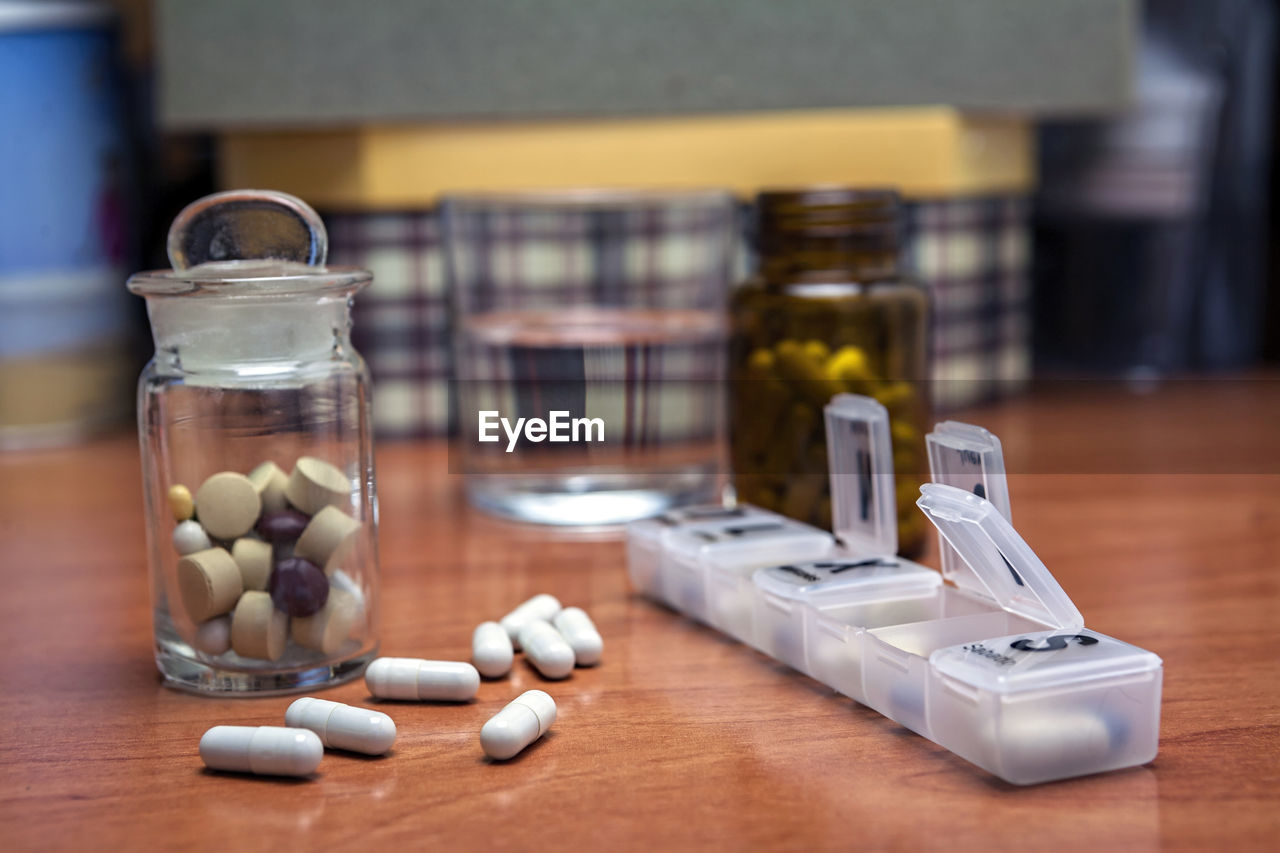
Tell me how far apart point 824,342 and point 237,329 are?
0.32 metres

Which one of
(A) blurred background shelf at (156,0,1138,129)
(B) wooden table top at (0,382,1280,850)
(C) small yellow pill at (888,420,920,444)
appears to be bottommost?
(B) wooden table top at (0,382,1280,850)

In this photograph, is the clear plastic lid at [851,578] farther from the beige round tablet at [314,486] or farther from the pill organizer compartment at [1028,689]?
the beige round tablet at [314,486]

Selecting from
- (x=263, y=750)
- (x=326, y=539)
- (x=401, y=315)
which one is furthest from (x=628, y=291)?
(x=263, y=750)

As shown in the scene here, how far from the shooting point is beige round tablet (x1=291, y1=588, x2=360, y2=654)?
0.57 m

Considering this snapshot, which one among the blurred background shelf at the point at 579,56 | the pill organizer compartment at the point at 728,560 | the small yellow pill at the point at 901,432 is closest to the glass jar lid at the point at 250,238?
the pill organizer compartment at the point at 728,560

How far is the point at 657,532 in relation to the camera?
0.69m

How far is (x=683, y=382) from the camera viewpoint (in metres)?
0.86

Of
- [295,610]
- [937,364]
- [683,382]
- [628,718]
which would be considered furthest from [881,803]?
[937,364]

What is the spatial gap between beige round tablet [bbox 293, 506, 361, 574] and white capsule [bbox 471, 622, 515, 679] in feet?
0.24

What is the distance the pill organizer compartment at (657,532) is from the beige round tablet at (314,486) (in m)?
0.17

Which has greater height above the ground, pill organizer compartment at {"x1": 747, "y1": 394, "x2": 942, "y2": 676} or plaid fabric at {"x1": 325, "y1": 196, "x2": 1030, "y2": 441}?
plaid fabric at {"x1": 325, "y1": 196, "x2": 1030, "y2": 441}

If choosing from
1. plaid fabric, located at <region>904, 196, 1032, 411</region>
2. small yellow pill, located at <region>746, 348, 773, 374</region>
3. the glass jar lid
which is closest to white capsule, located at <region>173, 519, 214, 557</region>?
the glass jar lid

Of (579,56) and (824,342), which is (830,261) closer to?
(824,342)

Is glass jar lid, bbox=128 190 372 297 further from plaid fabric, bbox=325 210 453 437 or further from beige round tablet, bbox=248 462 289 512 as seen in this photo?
plaid fabric, bbox=325 210 453 437
